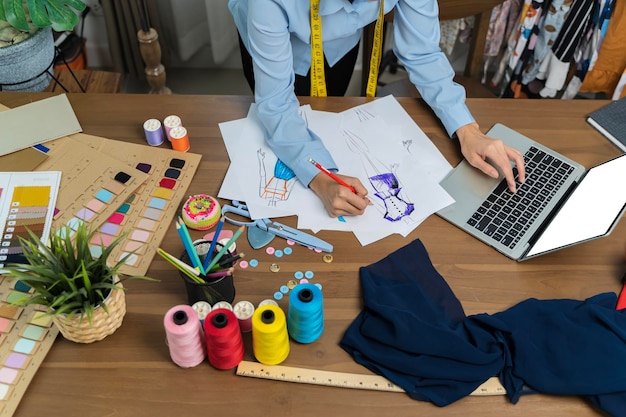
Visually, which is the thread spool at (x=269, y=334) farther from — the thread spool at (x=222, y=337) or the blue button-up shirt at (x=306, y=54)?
the blue button-up shirt at (x=306, y=54)

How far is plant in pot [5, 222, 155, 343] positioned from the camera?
2.72 ft

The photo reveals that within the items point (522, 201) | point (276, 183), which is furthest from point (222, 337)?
→ point (522, 201)

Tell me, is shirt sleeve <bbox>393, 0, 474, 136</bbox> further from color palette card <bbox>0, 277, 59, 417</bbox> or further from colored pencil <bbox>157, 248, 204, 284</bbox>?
color palette card <bbox>0, 277, 59, 417</bbox>

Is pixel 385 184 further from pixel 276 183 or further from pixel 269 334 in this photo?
pixel 269 334

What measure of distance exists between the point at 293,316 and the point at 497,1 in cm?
125

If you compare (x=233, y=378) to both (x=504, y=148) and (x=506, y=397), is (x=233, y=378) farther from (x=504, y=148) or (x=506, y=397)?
(x=504, y=148)

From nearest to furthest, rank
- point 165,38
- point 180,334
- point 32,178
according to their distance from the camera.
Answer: point 180,334
point 32,178
point 165,38

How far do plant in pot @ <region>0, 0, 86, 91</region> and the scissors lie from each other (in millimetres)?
797

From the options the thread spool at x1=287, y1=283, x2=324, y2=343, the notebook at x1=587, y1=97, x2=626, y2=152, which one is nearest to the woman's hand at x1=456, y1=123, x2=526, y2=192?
the notebook at x1=587, y1=97, x2=626, y2=152

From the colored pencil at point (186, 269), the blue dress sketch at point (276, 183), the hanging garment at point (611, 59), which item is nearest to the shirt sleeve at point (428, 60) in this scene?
the blue dress sketch at point (276, 183)

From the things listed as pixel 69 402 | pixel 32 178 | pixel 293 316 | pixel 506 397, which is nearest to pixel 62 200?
pixel 32 178

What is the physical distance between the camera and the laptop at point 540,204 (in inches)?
41.8

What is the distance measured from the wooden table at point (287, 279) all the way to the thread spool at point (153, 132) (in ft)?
0.12

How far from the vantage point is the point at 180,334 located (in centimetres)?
83
